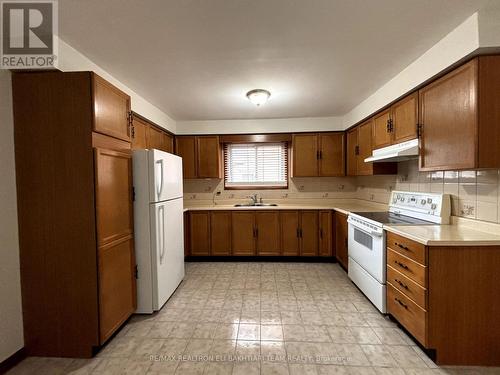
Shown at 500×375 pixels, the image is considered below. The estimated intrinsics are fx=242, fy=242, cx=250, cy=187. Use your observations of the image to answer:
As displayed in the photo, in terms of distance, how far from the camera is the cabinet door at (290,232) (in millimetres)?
3861

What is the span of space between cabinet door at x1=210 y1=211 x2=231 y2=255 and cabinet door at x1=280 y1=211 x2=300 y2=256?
2.87ft

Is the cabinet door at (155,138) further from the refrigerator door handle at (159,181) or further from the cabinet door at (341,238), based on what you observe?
the cabinet door at (341,238)

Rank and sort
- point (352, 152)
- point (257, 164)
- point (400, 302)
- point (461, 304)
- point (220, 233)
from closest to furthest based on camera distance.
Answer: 1. point (461, 304)
2. point (400, 302)
3. point (352, 152)
4. point (220, 233)
5. point (257, 164)

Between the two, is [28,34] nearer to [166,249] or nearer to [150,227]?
[150,227]

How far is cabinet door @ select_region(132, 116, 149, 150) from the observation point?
2.96 meters

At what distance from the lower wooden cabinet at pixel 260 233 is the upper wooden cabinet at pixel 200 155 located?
0.73 meters

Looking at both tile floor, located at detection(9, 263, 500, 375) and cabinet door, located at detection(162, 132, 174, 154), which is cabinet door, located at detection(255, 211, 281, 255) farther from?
cabinet door, located at detection(162, 132, 174, 154)

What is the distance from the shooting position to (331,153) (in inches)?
162

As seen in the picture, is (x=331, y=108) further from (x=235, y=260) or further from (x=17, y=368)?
(x=17, y=368)

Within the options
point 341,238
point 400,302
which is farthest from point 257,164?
point 400,302

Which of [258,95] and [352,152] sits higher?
[258,95]

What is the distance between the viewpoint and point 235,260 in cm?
399

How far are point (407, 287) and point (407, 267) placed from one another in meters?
0.16

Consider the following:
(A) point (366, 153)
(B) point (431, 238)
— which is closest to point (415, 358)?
(B) point (431, 238)
